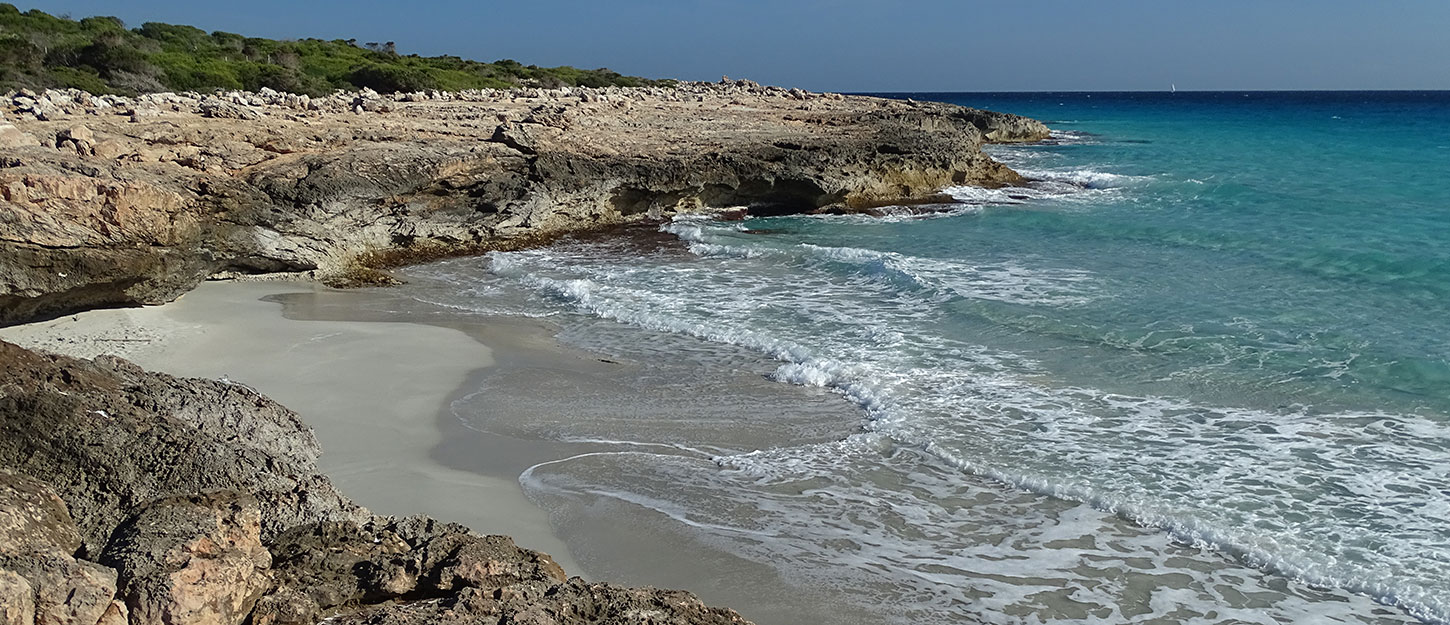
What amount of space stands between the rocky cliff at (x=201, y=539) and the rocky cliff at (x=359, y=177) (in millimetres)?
5829

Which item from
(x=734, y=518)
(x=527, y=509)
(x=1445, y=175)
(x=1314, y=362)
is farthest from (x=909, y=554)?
(x=1445, y=175)

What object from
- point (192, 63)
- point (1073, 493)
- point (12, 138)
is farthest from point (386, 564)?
point (192, 63)

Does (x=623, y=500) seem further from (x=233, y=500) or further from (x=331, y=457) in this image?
(x=233, y=500)

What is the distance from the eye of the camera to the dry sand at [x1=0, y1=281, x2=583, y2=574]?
670 centimetres

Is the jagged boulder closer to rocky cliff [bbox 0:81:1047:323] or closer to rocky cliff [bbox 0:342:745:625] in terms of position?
rocky cliff [bbox 0:342:745:625]

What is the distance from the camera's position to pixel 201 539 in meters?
3.68

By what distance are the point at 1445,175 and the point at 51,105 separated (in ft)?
104

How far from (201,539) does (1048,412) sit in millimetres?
6664

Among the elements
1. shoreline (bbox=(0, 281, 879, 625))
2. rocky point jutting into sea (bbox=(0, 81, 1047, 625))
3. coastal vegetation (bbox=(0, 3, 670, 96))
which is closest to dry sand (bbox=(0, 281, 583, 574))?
shoreline (bbox=(0, 281, 879, 625))

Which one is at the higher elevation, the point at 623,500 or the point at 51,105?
the point at 51,105

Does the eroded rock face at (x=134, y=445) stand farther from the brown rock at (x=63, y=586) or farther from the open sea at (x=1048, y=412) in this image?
the open sea at (x=1048, y=412)

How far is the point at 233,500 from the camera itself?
4.15 metres

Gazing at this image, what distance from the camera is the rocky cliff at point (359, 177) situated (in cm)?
1006

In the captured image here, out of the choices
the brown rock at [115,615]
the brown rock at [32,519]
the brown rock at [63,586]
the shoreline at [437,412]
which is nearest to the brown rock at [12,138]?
the shoreline at [437,412]
